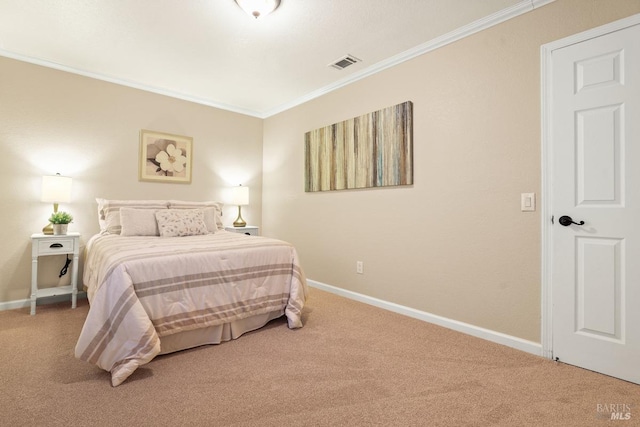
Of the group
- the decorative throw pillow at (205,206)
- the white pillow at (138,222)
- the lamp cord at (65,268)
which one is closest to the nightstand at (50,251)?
the lamp cord at (65,268)

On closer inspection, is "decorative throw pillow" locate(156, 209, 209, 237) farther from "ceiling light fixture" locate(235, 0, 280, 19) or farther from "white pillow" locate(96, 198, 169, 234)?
"ceiling light fixture" locate(235, 0, 280, 19)

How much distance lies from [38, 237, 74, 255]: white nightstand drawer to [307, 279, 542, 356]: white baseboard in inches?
108

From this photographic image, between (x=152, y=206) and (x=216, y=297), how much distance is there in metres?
1.87

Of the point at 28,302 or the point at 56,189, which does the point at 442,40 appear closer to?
the point at 56,189

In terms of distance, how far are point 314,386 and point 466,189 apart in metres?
1.89

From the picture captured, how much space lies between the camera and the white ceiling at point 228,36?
236 cm

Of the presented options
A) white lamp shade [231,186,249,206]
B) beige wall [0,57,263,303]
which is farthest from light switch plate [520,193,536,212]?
beige wall [0,57,263,303]

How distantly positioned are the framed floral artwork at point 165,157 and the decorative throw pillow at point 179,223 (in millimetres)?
772

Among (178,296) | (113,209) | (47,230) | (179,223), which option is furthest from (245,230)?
(178,296)

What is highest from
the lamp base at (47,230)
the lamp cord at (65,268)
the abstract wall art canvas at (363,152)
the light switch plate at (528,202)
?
the abstract wall art canvas at (363,152)

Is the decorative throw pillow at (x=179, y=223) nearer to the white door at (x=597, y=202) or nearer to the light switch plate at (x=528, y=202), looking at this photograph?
the light switch plate at (x=528, y=202)

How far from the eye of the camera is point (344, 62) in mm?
3211

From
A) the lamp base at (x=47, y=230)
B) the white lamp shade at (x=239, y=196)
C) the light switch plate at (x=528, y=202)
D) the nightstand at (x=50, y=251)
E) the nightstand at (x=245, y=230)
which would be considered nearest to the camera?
the light switch plate at (x=528, y=202)

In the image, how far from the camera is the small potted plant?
3092mm
